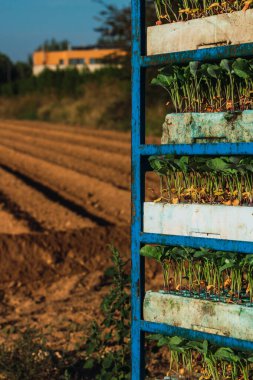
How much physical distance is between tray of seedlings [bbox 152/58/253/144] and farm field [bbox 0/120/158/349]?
2.34 meters

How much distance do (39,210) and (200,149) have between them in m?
7.70

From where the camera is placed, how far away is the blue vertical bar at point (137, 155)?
381 centimetres

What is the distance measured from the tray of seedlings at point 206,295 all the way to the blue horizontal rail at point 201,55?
82 centimetres

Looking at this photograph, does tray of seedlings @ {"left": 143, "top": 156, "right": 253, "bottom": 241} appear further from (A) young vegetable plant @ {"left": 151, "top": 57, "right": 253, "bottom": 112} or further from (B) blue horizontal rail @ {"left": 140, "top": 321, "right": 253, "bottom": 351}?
(B) blue horizontal rail @ {"left": 140, "top": 321, "right": 253, "bottom": 351}

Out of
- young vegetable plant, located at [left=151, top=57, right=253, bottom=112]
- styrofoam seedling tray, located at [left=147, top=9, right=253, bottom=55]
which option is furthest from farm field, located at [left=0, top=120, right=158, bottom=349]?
styrofoam seedling tray, located at [left=147, top=9, right=253, bottom=55]

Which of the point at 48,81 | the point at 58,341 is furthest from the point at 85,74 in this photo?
the point at 58,341

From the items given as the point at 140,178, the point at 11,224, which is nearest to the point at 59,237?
the point at 11,224

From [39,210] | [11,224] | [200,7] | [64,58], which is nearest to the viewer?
[200,7]

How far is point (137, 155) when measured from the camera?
381 cm

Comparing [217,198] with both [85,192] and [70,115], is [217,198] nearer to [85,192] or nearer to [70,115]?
[85,192]

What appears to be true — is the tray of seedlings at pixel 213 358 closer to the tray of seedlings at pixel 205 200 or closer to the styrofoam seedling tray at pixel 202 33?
the tray of seedlings at pixel 205 200

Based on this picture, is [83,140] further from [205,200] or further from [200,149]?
[200,149]

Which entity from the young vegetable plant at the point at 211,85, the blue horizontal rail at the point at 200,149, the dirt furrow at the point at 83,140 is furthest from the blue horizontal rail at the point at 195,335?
the dirt furrow at the point at 83,140

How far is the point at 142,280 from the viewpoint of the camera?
12.7 feet
